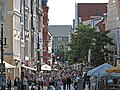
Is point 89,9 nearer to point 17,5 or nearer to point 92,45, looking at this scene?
point 92,45

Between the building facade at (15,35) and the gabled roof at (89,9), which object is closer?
the building facade at (15,35)

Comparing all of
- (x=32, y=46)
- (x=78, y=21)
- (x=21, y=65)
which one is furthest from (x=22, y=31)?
(x=78, y=21)

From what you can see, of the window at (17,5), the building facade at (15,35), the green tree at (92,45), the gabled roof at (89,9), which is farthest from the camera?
the gabled roof at (89,9)

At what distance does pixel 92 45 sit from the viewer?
89.8 meters

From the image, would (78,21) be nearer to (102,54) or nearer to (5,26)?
(102,54)

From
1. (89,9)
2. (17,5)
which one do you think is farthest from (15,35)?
(89,9)

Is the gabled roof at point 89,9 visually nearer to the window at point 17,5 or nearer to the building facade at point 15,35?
the building facade at point 15,35

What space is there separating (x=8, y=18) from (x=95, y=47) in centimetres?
3072

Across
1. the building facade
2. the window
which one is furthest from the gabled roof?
the window

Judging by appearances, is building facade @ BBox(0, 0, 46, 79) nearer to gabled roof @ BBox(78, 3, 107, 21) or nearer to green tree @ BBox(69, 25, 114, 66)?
green tree @ BBox(69, 25, 114, 66)

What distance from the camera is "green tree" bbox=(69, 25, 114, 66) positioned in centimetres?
9094

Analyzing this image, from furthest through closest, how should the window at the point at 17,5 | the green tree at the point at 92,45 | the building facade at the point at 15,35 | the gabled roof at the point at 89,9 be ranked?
the gabled roof at the point at 89,9 → the green tree at the point at 92,45 → the window at the point at 17,5 → the building facade at the point at 15,35

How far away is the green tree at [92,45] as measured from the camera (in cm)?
9094

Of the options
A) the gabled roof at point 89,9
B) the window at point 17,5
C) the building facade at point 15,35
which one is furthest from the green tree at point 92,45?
the gabled roof at point 89,9
